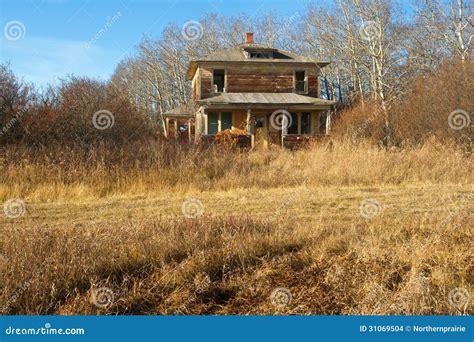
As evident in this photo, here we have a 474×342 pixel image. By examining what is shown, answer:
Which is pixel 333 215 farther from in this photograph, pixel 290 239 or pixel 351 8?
pixel 351 8

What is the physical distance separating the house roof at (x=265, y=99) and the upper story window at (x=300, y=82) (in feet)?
3.59

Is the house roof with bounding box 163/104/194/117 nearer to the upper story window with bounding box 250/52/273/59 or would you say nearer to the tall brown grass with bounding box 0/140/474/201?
the upper story window with bounding box 250/52/273/59

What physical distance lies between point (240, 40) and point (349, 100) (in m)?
12.4

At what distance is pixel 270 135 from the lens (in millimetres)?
27422

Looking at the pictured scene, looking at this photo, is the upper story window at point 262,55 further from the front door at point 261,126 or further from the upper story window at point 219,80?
the front door at point 261,126

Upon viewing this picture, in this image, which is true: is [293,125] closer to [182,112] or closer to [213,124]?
[213,124]

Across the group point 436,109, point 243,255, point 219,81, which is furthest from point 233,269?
point 219,81

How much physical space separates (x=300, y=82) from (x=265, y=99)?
3.96 m

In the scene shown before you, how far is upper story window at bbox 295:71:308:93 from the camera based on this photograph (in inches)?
1128

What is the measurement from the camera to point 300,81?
28781 mm

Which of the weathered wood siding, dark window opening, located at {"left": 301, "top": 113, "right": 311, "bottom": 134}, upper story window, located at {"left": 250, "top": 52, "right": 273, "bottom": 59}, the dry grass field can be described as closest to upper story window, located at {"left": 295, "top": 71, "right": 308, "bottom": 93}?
the weathered wood siding

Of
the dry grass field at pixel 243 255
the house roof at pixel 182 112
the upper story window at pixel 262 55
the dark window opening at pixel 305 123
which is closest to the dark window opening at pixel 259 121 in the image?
the dark window opening at pixel 305 123

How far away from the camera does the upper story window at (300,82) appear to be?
28641mm

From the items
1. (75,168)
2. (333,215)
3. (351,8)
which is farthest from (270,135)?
(333,215)
